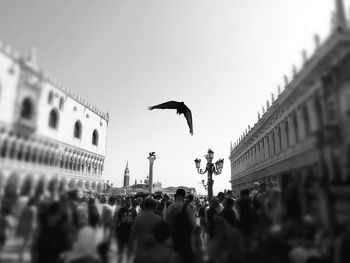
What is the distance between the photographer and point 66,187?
2.54 metres

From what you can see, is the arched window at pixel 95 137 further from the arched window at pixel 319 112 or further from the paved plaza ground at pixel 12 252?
the arched window at pixel 319 112

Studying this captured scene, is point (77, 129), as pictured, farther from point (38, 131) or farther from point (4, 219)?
point (4, 219)

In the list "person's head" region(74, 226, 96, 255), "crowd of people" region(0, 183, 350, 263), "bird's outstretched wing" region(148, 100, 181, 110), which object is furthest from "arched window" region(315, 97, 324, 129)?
"bird's outstretched wing" region(148, 100, 181, 110)

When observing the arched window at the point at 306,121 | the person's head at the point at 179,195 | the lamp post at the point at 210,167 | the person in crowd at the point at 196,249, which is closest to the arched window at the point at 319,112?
the arched window at the point at 306,121

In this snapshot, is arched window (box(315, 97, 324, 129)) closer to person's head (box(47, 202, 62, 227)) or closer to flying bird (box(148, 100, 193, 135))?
person's head (box(47, 202, 62, 227))

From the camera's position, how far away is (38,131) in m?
2.35

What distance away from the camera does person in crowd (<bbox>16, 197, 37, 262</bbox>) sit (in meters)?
2.10

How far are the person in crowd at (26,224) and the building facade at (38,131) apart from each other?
138 mm

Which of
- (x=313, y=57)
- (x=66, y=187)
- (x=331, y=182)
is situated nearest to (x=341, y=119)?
(x=331, y=182)

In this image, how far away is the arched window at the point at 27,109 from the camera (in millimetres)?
2217

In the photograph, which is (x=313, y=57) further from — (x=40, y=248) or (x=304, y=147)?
(x=40, y=248)

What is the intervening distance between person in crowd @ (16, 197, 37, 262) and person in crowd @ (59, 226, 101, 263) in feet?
0.93

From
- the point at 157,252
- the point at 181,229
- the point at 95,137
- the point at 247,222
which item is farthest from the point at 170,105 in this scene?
the point at 247,222

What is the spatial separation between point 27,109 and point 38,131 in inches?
7.9
